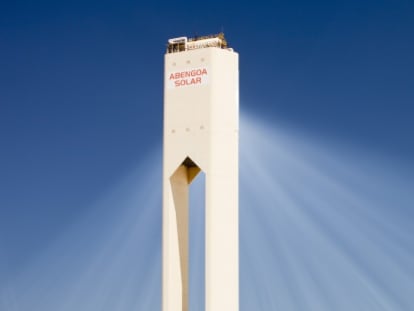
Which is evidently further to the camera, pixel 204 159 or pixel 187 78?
pixel 187 78

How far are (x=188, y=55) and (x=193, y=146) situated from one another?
3180 mm

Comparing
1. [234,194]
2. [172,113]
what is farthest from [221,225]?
[172,113]

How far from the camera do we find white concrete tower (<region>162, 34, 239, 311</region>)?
121 ft

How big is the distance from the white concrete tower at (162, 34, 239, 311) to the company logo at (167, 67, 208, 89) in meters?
0.03

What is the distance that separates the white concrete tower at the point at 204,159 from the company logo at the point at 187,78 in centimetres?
3

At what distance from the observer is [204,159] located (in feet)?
122

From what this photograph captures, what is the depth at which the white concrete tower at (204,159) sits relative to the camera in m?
36.8

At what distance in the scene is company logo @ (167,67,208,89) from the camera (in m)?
37.5

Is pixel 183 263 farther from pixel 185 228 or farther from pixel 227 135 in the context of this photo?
pixel 227 135

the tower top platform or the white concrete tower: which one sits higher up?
the tower top platform

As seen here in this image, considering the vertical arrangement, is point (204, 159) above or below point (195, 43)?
below

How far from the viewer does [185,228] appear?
38625 millimetres

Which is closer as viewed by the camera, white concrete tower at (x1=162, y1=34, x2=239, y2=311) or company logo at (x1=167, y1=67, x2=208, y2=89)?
white concrete tower at (x1=162, y1=34, x2=239, y2=311)

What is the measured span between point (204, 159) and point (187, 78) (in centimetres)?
293
